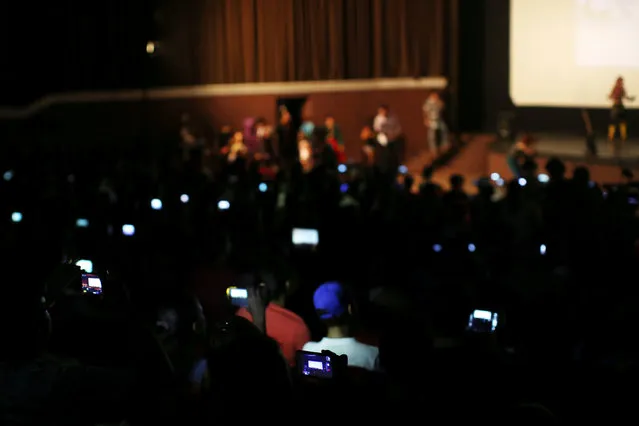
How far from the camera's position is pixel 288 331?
423 cm

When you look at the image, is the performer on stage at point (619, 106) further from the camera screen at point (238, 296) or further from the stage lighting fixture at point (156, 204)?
the camera screen at point (238, 296)

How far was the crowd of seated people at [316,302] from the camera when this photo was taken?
9.20ft

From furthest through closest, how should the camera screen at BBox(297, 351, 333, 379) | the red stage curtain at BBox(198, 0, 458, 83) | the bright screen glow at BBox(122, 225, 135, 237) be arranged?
the red stage curtain at BBox(198, 0, 458, 83), the bright screen glow at BBox(122, 225, 135, 237), the camera screen at BBox(297, 351, 333, 379)

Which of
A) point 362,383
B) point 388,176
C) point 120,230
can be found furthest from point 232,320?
point 388,176

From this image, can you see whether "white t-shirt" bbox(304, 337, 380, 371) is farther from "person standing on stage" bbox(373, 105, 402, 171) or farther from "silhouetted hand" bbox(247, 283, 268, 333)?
"person standing on stage" bbox(373, 105, 402, 171)

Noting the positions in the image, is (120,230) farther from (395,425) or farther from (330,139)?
(330,139)

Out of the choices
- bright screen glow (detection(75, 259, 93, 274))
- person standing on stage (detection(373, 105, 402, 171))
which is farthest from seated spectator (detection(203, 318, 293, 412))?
person standing on stage (detection(373, 105, 402, 171))

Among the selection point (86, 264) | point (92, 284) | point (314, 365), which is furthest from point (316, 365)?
point (86, 264)

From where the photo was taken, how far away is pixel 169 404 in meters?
3.03

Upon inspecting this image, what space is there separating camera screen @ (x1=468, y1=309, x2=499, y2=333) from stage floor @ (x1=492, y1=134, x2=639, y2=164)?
924 centimetres

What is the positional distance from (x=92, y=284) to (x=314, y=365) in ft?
5.13

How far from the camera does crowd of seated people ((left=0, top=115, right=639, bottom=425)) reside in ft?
9.20

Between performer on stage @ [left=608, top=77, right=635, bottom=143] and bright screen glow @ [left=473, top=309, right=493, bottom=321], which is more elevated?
performer on stage @ [left=608, top=77, right=635, bottom=143]

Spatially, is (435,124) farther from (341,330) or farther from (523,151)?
(341,330)
